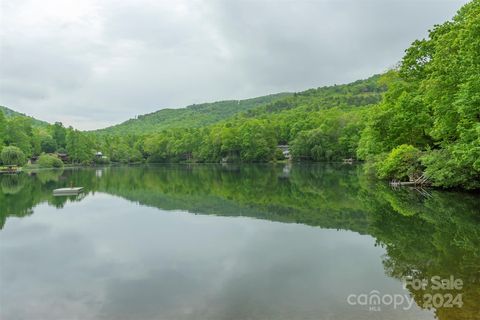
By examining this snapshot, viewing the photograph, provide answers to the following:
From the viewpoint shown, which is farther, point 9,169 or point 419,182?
point 9,169

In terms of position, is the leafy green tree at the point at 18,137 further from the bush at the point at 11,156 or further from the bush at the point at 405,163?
the bush at the point at 405,163

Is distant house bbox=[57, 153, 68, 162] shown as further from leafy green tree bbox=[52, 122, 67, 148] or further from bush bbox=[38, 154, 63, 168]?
bush bbox=[38, 154, 63, 168]

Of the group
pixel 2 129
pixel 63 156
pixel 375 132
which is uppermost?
pixel 2 129

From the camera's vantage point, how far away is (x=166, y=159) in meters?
122

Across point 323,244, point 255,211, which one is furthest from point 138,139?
point 323,244

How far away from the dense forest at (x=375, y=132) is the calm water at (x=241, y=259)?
4.20 meters

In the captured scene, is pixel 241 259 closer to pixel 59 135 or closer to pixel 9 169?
pixel 9 169

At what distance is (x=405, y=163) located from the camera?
30.9m

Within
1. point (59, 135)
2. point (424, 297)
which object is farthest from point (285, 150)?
point (424, 297)

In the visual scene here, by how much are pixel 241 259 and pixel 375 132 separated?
95.1ft

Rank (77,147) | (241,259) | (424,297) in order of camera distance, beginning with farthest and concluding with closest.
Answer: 1. (77,147)
2. (241,259)
3. (424,297)

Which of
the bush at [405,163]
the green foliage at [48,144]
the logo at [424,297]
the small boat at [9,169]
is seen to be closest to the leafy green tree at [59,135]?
the green foliage at [48,144]

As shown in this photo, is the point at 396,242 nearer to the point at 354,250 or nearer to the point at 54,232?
the point at 354,250

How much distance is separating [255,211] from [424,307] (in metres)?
14.4
